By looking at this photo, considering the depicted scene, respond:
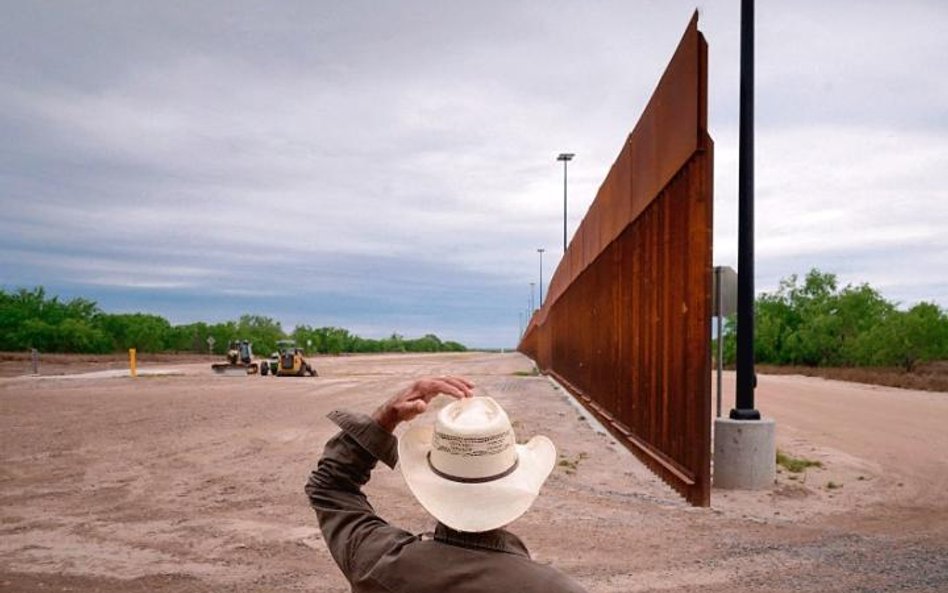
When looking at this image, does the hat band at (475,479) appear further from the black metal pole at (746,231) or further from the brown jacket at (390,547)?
the black metal pole at (746,231)

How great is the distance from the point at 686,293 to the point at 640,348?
253 centimetres

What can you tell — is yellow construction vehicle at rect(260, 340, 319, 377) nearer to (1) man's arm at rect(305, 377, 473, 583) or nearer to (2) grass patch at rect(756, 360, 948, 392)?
(2) grass patch at rect(756, 360, 948, 392)

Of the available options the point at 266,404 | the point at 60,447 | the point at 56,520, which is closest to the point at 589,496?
the point at 56,520

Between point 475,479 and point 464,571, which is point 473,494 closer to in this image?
point 475,479

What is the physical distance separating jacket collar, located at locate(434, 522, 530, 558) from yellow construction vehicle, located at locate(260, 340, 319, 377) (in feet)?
117

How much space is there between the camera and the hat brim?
2.07m

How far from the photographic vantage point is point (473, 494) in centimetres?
211

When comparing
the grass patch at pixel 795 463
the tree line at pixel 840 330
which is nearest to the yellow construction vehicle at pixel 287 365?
the tree line at pixel 840 330

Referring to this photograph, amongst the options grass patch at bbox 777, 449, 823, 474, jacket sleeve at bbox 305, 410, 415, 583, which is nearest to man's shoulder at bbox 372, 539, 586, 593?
jacket sleeve at bbox 305, 410, 415, 583

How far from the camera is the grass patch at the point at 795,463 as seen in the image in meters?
11.5

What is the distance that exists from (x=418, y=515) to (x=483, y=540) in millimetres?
6889

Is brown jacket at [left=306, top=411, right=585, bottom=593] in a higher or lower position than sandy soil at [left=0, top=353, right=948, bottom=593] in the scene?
higher

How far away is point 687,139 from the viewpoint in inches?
284

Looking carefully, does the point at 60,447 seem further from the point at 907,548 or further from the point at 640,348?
the point at 907,548
